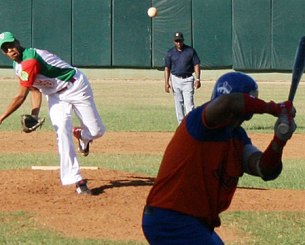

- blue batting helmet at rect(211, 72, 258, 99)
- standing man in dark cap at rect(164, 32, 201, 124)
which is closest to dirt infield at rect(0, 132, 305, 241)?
blue batting helmet at rect(211, 72, 258, 99)

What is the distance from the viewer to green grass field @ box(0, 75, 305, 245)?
26.6ft

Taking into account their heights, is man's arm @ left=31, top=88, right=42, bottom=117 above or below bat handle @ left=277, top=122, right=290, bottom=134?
below

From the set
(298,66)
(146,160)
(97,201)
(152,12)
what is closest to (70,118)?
(97,201)

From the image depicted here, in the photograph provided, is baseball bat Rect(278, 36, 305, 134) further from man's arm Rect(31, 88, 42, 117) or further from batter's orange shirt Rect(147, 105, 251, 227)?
man's arm Rect(31, 88, 42, 117)

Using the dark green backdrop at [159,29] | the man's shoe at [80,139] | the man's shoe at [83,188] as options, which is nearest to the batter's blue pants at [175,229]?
the man's shoe at [83,188]

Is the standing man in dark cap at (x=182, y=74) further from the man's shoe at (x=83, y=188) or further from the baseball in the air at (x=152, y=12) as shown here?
the baseball in the air at (x=152, y=12)

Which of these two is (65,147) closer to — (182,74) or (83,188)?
(83,188)

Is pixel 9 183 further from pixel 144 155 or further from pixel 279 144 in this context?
pixel 279 144

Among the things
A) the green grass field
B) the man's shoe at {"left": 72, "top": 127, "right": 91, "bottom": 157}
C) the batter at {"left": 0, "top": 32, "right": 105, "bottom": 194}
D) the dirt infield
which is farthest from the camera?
the man's shoe at {"left": 72, "top": 127, "right": 91, "bottom": 157}

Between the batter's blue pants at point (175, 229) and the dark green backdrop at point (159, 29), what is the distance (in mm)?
28104

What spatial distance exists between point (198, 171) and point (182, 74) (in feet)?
41.4

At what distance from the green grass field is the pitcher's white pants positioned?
0.90 meters

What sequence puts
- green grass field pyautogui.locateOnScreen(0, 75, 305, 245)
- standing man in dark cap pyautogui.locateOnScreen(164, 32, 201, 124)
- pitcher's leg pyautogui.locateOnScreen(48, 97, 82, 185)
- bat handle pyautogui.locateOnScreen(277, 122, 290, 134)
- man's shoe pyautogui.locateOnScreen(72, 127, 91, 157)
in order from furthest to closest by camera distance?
standing man in dark cap pyautogui.locateOnScreen(164, 32, 201, 124), man's shoe pyautogui.locateOnScreen(72, 127, 91, 157), pitcher's leg pyautogui.locateOnScreen(48, 97, 82, 185), green grass field pyautogui.locateOnScreen(0, 75, 305, 245), bat handle pyautogui.locateOnScreen(277, 122, 290, 134)

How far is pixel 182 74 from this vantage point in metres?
17.3
